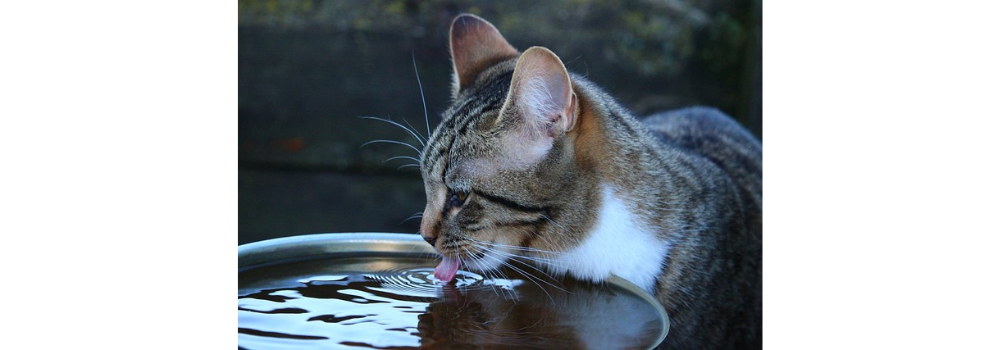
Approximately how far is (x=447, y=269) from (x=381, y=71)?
1753 millimetres

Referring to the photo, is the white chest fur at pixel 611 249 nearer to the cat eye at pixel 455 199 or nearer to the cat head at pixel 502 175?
the cat head at pixel 502 175

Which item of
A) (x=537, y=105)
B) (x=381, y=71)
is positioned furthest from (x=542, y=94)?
(x=381, y=71)

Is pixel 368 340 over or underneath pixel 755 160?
underneath

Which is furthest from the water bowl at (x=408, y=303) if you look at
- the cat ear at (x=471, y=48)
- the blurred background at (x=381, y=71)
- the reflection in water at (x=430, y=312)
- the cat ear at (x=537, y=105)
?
the blurred background at (x=381, y=71)

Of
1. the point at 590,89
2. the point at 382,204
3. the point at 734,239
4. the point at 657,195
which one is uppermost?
the point at 590,89

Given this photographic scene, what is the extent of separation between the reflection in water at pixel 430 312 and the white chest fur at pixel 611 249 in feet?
0.10

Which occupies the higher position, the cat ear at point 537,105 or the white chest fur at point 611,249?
the cat ear at point 537,105

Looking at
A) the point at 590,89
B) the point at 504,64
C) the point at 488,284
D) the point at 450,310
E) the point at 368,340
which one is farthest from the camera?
the point at 504,64

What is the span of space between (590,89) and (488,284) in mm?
395

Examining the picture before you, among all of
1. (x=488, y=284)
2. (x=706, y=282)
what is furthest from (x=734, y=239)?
(x=488, y=284)

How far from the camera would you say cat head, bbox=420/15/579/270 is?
123 cm

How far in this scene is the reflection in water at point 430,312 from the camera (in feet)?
3.19

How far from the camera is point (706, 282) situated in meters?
1.42

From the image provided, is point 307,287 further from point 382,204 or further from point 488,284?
point 382,204
